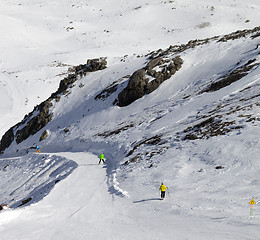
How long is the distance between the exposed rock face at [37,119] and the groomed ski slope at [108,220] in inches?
1004

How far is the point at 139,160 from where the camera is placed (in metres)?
17.1

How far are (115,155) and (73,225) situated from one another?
11466mm

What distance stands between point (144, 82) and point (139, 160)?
16625 mm

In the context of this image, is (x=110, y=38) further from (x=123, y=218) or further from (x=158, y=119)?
(x=123, y=218)

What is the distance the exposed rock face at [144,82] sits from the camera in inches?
1249

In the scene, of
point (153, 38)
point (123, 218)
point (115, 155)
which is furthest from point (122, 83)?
point (153, 38)

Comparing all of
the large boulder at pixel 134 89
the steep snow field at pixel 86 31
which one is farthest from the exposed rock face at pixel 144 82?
the steep snow field at pixel 86 31

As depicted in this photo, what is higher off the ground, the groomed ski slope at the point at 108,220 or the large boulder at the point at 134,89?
the large boulder at the point at 134,89

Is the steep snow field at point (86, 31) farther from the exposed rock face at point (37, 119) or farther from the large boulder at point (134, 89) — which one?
the large boulder at point (134, 89)

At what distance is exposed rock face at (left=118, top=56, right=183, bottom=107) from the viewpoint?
104 ft

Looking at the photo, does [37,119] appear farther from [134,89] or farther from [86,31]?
[86,31]

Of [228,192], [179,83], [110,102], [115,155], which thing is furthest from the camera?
[110,102]

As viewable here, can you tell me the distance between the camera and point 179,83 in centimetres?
3120

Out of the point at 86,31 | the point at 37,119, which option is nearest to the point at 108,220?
the point at 37,119
